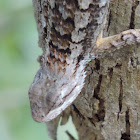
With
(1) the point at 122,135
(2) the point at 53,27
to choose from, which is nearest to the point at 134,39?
(2) the point at 53,27

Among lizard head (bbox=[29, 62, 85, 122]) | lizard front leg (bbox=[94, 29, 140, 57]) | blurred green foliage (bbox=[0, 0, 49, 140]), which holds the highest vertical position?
lizard front leg (bbox=[94, 29, 140, 57])

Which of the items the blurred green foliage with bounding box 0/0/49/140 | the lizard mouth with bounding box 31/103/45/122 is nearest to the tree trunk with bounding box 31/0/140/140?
the lizard mouth with bounding box 31/103/45/122

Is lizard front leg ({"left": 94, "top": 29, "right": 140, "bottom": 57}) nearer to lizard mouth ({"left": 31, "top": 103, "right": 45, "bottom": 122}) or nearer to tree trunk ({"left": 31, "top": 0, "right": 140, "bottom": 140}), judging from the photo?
tree trunk ({"left": 31, "top": 0, "right": 140, "bottom": 140})

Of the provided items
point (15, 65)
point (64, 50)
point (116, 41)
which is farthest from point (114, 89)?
point (15, 65)

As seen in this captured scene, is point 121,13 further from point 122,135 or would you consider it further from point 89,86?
point 122,135

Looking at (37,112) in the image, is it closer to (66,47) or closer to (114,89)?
(66,47)

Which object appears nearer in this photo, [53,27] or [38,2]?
[53,27]
